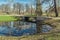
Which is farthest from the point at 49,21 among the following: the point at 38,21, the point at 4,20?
the point at 4,20

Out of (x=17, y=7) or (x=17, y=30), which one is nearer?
(x=17, y=30)

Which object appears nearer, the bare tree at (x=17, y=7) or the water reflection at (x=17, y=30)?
the water reflection at (x=17, y=30)

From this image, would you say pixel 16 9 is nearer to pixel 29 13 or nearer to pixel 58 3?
pixel 29 13

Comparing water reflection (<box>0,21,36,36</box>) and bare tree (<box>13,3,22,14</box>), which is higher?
bare tree (<box>13,3,22,14</box>)

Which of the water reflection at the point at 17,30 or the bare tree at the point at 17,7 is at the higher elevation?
the bare tree at the point at 17,7

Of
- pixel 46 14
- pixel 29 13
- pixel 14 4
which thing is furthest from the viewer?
pixel 14 4

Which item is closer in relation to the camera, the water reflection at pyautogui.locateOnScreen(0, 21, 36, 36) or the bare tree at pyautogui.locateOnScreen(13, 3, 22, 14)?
the water reflection at pyautogui.locateOnScreen(0, 21, 36, 36)

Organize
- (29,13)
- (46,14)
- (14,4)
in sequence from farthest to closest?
(14,4) → (29,13) → (46,14)

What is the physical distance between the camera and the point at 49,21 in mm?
9891

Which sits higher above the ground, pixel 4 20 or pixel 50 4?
pixel 50 4

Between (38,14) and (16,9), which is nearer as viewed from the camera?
(38,14)

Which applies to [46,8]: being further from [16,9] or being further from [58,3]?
[16,9]

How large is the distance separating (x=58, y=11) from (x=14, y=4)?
13.0 ft

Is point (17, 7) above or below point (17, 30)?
above
